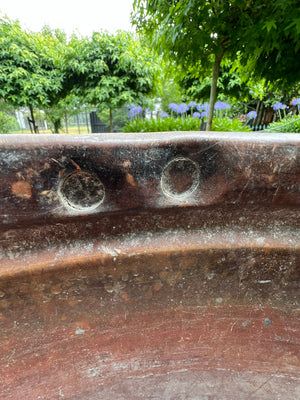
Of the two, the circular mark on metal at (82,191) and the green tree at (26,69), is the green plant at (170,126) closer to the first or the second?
the green tree at (26,69)

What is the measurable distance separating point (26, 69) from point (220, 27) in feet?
17.7

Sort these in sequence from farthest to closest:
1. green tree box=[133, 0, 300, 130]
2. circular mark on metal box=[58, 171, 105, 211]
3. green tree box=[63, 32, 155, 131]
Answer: green tree box=[63, 32, 155, 131] < green tree box=[133, 0, 300, 130] < circular mark on metal box=[58, 171, 105, 211]

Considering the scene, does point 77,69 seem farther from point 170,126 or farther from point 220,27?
point 220,27

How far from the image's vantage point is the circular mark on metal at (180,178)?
0.51m

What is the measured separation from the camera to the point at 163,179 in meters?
0.52

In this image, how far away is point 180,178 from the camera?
0.52 m

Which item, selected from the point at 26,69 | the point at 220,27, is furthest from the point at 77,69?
the point at 220,27

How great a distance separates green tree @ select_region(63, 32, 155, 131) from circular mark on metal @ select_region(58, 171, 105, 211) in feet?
19.2

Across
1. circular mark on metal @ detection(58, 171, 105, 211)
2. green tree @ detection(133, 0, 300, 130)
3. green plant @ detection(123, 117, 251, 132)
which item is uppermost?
green tree @ detection(133, 0, 300, 130)

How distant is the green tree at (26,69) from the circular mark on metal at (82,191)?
21.2 ft

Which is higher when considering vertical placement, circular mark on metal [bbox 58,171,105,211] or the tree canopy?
the tree canopy

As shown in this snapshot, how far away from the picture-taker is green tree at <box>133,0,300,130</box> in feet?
6.70

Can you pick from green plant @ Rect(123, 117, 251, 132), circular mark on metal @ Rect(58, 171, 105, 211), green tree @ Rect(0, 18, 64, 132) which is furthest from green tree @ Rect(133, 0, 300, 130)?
green tree @ Rect(0, 18, 64, 132)

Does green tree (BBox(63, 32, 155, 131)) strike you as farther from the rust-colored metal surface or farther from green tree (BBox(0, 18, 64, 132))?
the rust-colored metal surface
